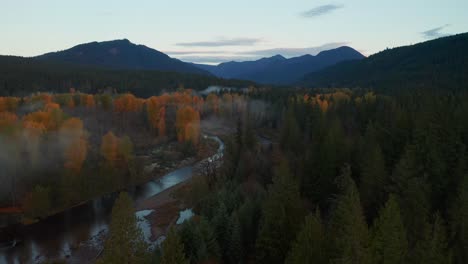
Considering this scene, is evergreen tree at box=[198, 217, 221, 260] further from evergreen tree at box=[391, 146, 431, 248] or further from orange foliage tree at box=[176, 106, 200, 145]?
orange foliage tree at box=[176, 106, 200, 145]

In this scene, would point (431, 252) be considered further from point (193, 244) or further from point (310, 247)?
point (193, 244)

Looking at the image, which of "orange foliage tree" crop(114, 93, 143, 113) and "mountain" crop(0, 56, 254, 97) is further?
"mountain" crop(0, 56, 254, 97)

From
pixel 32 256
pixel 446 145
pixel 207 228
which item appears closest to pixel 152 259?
pixel 207 228

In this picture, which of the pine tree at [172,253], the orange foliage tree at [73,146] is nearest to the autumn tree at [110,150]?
the orange foliage tree at [73,146]

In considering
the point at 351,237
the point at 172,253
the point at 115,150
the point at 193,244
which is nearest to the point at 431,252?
the point at 351,237

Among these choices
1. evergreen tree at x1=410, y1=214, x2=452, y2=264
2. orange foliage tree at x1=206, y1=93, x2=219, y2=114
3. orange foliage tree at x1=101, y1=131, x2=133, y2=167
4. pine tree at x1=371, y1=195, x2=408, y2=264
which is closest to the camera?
evergreen tree at x1=410, y1=214, x2=452, y2=264

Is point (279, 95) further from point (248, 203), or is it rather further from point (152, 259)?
point (152, 259)

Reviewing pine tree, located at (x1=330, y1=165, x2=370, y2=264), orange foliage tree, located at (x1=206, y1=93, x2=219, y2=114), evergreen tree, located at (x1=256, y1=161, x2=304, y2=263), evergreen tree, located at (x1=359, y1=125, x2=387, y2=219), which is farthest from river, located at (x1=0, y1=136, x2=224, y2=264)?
orange foliage tree, located at (x1=206, y1=93, x2=219, y2=114)
